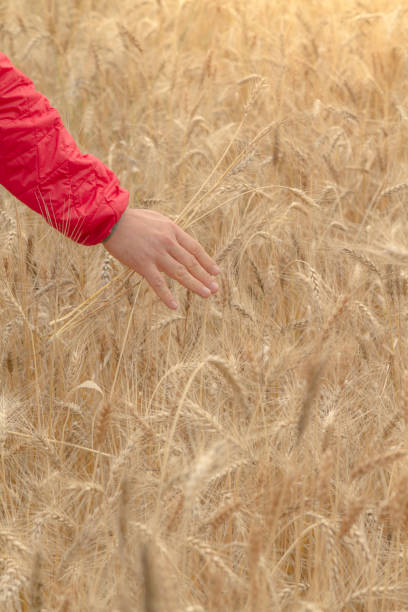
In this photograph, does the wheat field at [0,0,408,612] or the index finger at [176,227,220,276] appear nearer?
the wheat field at [0,0,408,612]

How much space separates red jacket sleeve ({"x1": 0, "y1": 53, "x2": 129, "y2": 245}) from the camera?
136 centimetres

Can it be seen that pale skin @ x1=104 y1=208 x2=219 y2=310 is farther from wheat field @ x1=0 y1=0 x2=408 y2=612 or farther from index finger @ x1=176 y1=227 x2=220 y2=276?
wheat field @ x1=0 y1=0 x2=408 y2=612

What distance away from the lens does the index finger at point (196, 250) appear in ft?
4.50

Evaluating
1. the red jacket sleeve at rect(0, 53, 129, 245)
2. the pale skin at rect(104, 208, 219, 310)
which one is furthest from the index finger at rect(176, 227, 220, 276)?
the red jacket sleeve at rect(0, 53, 129, 245)

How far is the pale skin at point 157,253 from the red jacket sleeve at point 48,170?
0.04 m

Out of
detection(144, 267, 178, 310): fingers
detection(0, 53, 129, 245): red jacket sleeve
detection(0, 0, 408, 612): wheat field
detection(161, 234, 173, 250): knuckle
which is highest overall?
detection(0, 53, 129, 245): red jacket sleeve

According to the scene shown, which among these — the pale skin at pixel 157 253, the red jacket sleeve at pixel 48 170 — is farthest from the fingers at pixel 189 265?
the red jacket sleeve at pixel 48 170

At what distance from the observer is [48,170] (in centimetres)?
137

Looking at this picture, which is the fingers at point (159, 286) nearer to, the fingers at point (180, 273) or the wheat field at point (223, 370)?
the fingers at point (180, 273)

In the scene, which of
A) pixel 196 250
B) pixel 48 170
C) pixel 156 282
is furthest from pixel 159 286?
pixel 48 170

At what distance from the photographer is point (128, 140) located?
2.61m

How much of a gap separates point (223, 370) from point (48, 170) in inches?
Result: 22.2

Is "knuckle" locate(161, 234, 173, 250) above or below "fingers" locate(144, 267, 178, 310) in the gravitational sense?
above

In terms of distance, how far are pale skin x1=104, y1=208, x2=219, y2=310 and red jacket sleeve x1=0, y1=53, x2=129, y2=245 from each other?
0.04 metres
